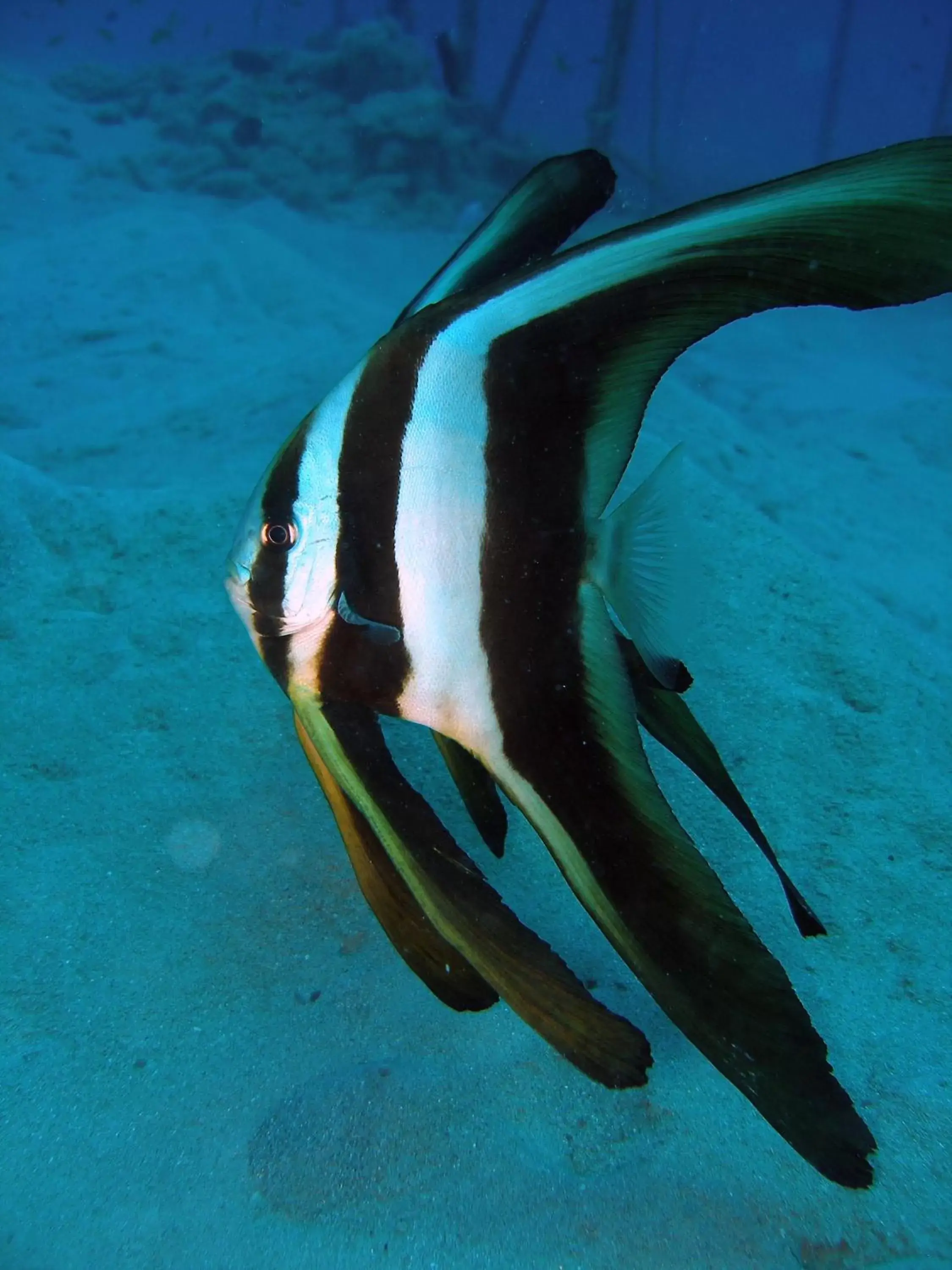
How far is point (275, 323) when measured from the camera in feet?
20.4

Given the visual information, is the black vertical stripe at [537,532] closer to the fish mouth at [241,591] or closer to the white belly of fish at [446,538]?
the white belly of fish at [446,538]

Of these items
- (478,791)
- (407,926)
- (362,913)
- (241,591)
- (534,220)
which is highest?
(534,220)

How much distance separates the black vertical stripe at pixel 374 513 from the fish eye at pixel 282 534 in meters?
0.05

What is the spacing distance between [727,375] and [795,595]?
4547mm

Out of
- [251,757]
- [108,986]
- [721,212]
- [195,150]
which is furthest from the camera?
[195,150]

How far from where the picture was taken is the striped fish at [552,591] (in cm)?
72

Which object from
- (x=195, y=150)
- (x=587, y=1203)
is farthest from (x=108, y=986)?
(x=195, y=150)

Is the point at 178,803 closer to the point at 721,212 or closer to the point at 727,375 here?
the point at 721,212

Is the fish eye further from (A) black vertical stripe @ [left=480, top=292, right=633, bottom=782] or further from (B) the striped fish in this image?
(A) black vertical stripe @ [left=480, top=292, right=633, bottom=782]

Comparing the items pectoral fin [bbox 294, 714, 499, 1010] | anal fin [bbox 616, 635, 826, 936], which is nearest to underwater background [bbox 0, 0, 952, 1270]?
anal fin [bbox 616, 635, 826, 936]

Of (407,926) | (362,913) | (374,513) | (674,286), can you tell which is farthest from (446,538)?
(362,913)

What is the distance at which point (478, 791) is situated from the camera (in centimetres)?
130

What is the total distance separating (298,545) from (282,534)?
22mm

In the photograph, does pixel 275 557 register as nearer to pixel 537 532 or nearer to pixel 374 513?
pixel 374 513
